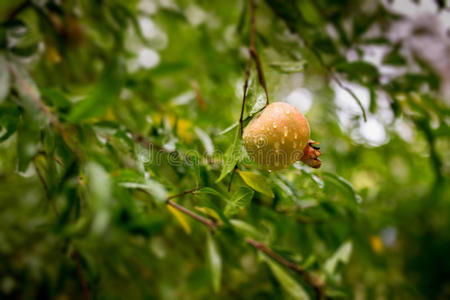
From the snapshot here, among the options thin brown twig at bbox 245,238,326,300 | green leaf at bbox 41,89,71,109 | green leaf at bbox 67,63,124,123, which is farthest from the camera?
thin brown twig at bbox 245,238,326,300

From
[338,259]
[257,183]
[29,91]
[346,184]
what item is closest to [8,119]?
[29,91]

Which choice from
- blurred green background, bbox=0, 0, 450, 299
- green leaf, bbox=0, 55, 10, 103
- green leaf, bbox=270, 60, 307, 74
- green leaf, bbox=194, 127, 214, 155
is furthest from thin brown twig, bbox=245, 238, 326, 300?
green leaf, bbox=0, 55, 10, 103

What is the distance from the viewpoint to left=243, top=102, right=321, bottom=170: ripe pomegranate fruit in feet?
1.10

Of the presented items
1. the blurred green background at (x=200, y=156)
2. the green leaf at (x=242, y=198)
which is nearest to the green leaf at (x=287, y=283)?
the blurred green background at (x=200, y=156)

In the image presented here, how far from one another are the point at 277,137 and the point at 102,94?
0.18 m

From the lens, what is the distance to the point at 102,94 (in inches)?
11.7

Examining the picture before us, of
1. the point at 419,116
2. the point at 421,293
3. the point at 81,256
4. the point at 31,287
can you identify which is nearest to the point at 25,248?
the point at 31,287

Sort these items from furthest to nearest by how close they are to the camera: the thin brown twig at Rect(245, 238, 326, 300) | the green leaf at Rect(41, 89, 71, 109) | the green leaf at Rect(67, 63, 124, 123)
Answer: the thin brown twig at Rect(245, 238, 326, 300) → the green leaf at Rect(41, 89, 71, 109) → the green leaf at Rect(67, 63, 124, 123)

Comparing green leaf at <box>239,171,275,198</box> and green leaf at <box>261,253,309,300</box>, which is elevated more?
green leaf at <box>239,171,275,198</box>

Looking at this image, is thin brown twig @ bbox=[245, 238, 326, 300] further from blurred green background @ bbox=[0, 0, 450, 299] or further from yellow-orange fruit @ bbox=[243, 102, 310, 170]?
yellow-orange fruit @ bbox=[243, 102, 310, 170]

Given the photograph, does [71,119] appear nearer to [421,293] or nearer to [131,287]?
[131,287]

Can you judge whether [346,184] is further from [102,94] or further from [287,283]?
[102,94]

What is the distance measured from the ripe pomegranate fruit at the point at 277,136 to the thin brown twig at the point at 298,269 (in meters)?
0.22

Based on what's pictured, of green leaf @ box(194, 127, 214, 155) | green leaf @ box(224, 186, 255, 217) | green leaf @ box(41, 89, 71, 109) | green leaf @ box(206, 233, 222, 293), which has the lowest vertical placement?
green leaf @ box(206, 233, 222, 293)
